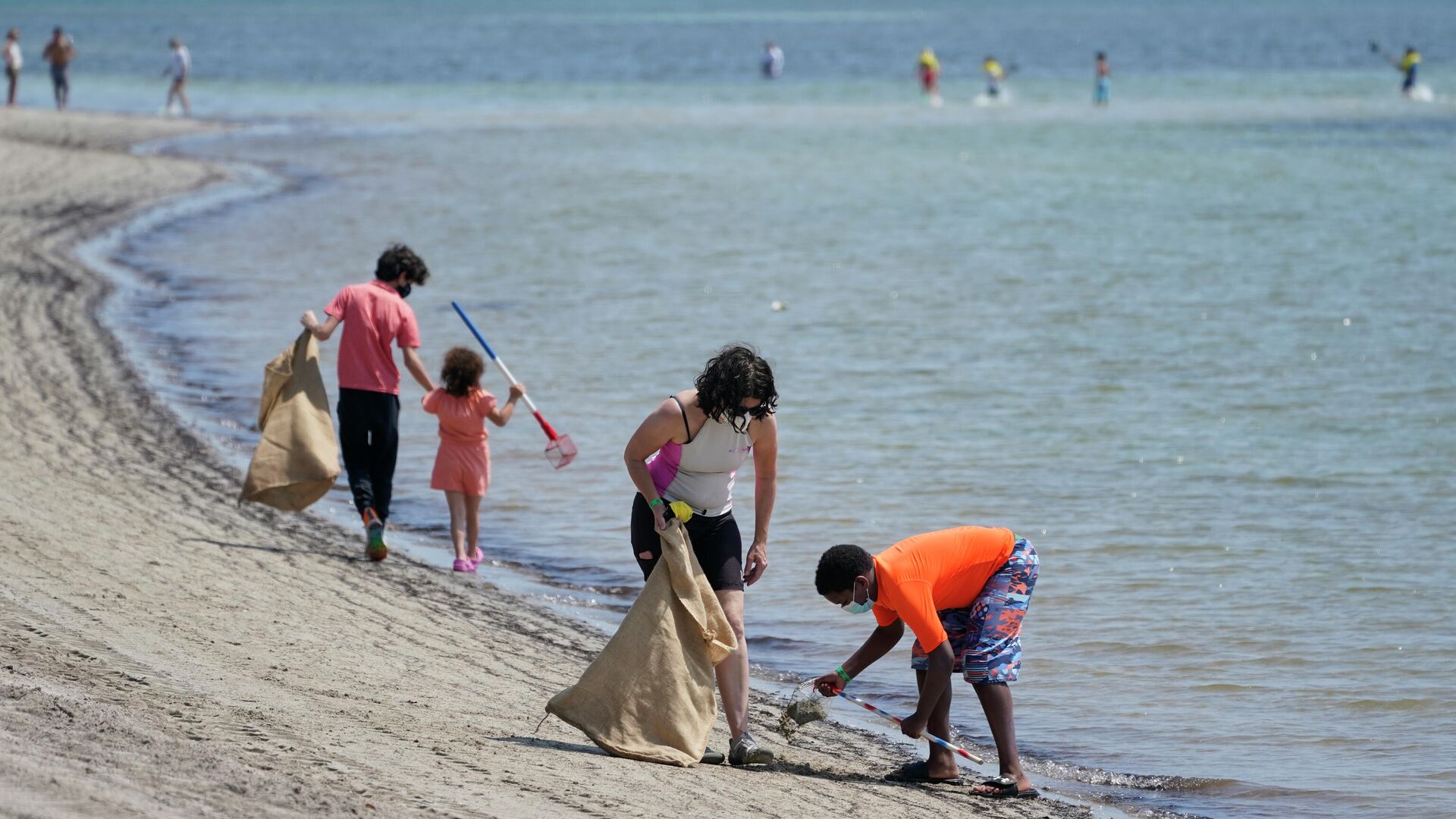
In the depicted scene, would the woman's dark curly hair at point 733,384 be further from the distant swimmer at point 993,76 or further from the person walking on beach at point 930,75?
the distant swimmer at point 993,76

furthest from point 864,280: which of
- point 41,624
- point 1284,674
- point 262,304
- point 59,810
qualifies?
point 59,810

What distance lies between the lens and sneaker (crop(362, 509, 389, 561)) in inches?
340

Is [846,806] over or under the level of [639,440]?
under

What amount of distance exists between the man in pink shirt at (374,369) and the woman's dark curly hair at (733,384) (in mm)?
3358

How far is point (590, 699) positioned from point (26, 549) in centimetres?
332

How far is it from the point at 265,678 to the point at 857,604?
2.35 meters

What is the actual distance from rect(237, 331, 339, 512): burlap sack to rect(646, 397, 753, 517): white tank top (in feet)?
11.8

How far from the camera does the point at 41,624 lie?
6.39m

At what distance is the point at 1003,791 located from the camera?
597cm

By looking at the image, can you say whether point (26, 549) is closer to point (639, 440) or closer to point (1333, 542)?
point (639, 440)

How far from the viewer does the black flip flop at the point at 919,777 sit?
241 inches

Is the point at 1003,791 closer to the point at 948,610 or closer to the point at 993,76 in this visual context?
the point at 948,610

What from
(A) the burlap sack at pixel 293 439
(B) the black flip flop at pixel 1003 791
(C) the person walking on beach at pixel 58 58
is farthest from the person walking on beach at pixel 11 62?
(B) the black flip flop at pixel 1003 791

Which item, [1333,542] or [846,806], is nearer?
[846,806]
